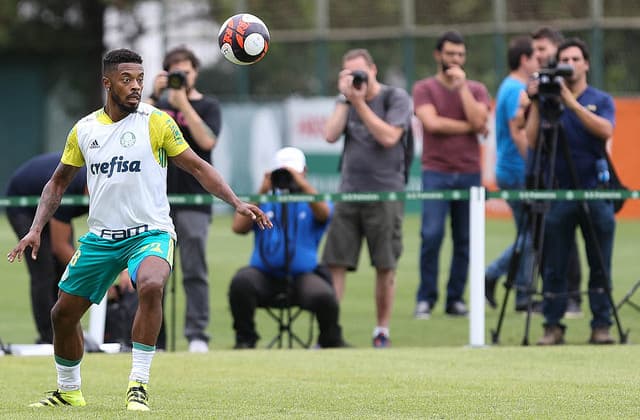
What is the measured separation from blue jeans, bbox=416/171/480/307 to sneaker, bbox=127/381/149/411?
253 inches

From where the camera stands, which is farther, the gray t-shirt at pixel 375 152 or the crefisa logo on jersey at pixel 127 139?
the gray t-shirt at pixel 375 152

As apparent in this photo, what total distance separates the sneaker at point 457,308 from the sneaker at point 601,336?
106 inches

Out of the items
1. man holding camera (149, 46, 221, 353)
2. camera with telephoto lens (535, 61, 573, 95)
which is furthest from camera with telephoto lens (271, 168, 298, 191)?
camera with telephoto lens (535, 61, 573, 95)

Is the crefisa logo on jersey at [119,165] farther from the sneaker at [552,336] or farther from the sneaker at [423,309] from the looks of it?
the sneaker at [423,309]

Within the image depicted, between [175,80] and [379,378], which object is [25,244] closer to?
[379,378]

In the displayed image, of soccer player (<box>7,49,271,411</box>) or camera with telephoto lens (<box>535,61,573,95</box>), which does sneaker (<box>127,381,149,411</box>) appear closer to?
soccer player (<box>7,49,271,411</box>)

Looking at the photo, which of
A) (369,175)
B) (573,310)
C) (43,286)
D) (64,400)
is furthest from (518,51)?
(64,400)

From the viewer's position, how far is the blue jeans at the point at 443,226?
13.9 metres

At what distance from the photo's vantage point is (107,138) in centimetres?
803

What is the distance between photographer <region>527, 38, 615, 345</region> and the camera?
1155 cm

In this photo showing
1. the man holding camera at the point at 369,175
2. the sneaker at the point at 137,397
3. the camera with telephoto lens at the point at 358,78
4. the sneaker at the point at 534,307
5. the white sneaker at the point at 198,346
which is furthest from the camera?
the sneaker at the point at 534,307

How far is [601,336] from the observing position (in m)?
11.5

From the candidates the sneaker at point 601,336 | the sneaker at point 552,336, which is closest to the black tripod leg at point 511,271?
the sneaker at point 552,336

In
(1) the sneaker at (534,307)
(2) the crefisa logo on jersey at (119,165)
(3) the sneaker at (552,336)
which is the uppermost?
(2) the crefisa logo on jersey at (119,165)
